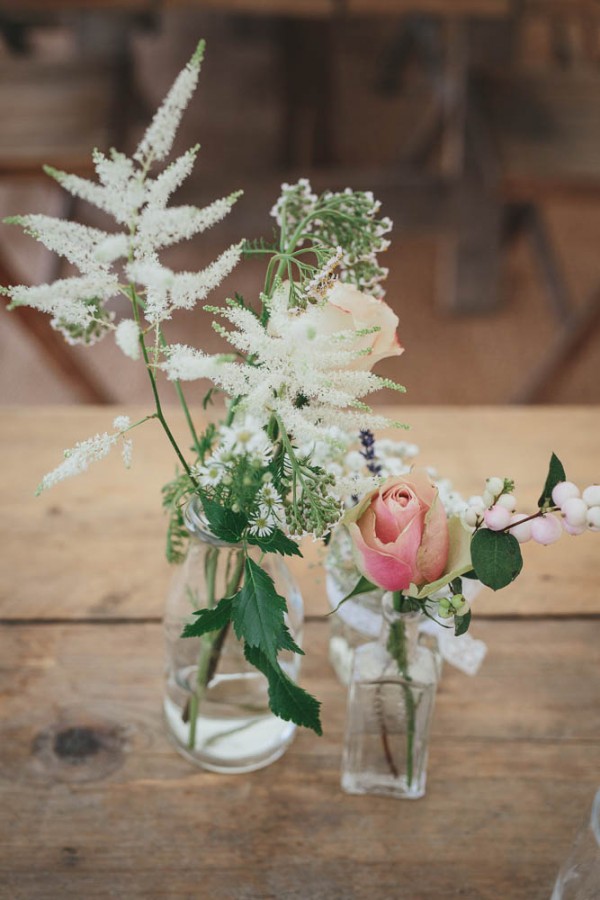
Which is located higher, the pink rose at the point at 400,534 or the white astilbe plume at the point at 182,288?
the white astilbe plume at the point at 182,288

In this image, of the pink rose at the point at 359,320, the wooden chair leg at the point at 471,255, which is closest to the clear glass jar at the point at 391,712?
the pink rose at the point at 359,320

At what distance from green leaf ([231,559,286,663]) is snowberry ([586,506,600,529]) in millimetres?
192

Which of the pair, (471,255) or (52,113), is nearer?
(52,113)

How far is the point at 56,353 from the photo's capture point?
198cm

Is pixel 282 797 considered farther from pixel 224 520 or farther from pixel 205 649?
pixel 224 520

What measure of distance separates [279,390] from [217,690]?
1.07ft

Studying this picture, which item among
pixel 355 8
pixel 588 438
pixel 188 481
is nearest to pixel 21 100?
pixel 355 8

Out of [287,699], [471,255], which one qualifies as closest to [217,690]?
[287,699]

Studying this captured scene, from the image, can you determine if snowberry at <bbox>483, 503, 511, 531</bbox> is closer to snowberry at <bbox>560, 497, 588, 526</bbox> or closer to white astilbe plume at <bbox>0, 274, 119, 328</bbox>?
snowberry at <bbox>560, 497, 588, 526</bbox>

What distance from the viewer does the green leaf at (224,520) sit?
54 cm

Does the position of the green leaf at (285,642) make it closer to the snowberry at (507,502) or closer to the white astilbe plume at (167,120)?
the snowberry at (507,502)

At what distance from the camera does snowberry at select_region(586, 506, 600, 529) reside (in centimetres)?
49

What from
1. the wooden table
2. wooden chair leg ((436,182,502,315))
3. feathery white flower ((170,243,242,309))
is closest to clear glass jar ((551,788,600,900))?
the wooden table

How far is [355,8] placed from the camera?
1822mm
